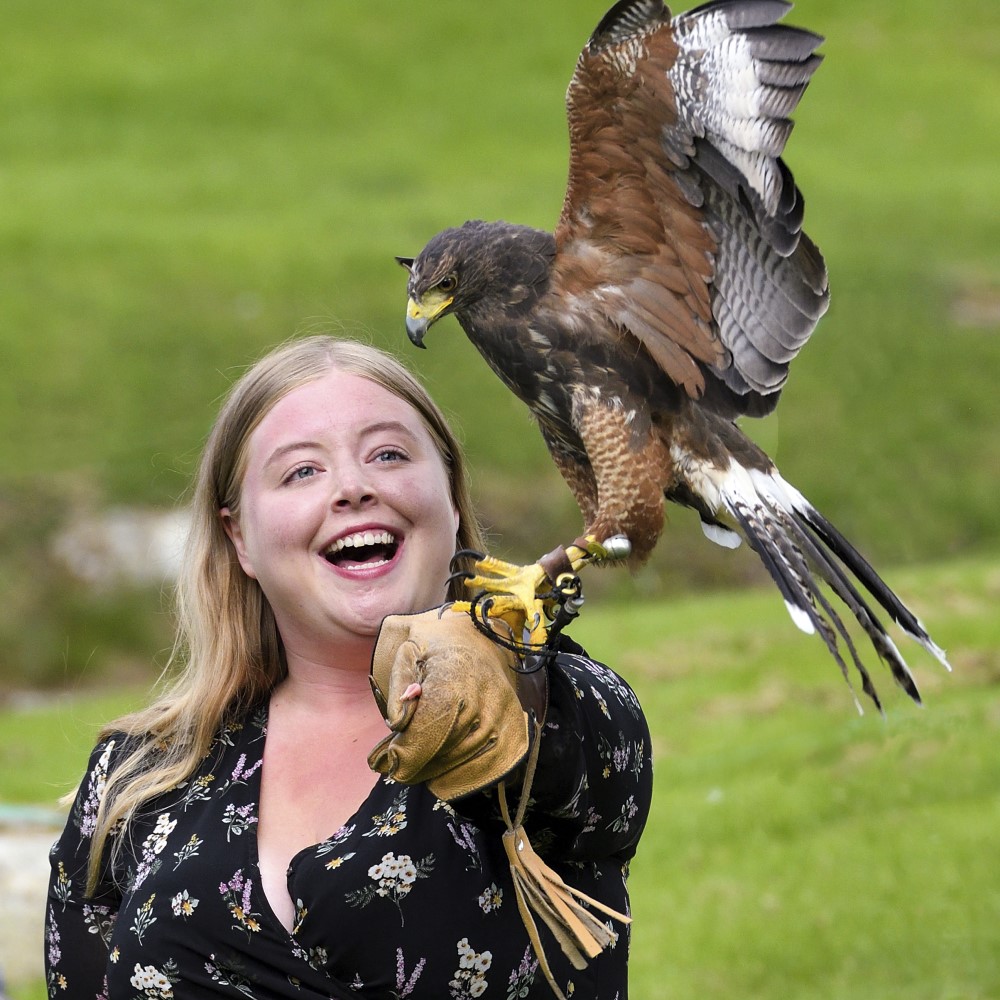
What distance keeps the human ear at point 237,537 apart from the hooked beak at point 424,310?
473 mm

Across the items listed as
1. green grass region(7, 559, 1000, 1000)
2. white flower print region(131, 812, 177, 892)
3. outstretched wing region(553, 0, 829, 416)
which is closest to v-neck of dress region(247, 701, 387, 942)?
white flower print region(131, 812, 177, 892)

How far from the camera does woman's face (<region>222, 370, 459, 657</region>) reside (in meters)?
2.23

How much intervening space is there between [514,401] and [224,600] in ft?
25.0

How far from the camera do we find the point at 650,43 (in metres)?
2.29

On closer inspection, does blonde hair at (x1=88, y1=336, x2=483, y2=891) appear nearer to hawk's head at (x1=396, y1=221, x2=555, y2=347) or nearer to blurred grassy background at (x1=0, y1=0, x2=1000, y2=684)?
hawk's head at (x1=396, y1=221, x2=555, y2=347)

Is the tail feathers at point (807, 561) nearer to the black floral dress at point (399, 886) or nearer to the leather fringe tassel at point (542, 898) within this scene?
the black floral dress at point (399, 886)

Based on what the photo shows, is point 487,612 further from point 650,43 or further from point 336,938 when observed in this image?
point 650,43

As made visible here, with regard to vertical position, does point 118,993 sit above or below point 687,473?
below

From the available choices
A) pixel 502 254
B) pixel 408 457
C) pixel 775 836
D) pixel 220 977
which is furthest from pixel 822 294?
pixel 775 836

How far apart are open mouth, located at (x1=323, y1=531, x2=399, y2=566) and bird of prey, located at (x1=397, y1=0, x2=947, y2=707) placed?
0.15 meters

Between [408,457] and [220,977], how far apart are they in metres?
0.84

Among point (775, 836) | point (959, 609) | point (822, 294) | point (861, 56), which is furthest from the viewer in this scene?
point (861, 56)

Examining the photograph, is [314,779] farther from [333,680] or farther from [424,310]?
[424,310]

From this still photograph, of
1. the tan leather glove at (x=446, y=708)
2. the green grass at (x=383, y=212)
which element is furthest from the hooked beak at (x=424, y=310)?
the green grass at (x=383, y=212)
